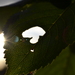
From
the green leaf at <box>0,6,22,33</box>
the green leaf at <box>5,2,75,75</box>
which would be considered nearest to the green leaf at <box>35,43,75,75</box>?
the green leaf at <box>5,2,75,75</box>

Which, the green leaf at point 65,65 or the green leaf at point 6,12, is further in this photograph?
the green leaf at point 65,65

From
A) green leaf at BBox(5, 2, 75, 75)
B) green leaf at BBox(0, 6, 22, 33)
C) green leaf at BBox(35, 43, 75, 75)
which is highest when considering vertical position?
green leaf at BBox(0, 6, 22, 33)

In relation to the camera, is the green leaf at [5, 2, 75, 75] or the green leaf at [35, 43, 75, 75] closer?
the green leaf at [5, 2, 75, 75]

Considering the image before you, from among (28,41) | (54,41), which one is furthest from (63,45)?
(28,41)

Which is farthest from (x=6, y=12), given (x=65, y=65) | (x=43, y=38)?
(x=65, y=65)

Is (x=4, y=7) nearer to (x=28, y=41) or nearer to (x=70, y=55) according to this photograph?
(x=28, y=41)

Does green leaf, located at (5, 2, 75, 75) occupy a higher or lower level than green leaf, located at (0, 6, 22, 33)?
lower

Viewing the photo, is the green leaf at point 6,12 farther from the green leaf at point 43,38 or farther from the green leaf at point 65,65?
the green leaf at point 65,65

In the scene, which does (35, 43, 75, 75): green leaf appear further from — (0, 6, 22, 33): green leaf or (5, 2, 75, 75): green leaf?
(0, 6, 22, 33): green leaf

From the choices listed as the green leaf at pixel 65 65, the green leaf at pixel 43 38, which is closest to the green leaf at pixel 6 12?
the green leaf at pixel 43 38
